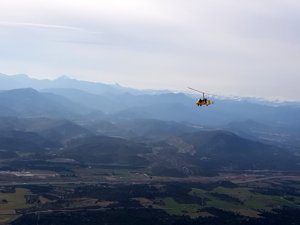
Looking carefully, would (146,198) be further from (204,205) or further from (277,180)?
(277,180)

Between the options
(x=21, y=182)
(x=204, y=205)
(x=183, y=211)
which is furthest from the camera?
(x=21, y=182)

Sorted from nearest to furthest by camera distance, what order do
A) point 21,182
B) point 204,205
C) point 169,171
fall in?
point 204,205, point 21,182, point 169,171

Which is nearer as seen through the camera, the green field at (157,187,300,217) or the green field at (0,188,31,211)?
the green field at (0,188,31,211)

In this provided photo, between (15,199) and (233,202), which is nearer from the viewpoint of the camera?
(15,199)

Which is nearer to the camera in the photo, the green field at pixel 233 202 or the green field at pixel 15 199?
the green field at pixel 15 199

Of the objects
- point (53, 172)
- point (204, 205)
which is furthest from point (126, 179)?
point (204, 205)

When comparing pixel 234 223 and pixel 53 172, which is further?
pixel 53 172

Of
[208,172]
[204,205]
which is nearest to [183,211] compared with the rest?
[204,205]

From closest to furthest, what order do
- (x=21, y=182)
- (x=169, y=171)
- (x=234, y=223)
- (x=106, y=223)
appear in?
(x=106, y=223), (x=234, y=223), (x=21, y=182), (x=169, y=171)

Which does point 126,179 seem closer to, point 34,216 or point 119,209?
point 119,209
